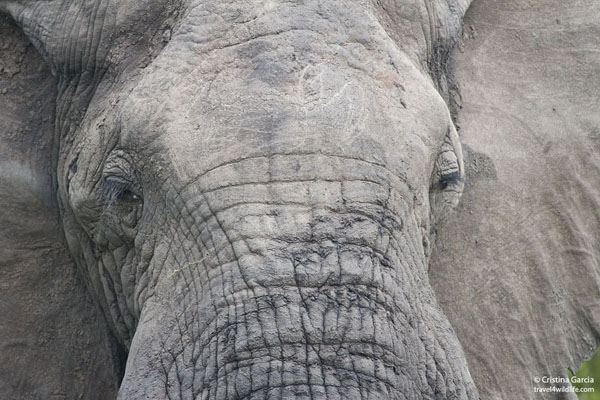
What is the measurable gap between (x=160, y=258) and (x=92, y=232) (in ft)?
0.88

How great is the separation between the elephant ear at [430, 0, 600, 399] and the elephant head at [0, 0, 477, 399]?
0.29 meters

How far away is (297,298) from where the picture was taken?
85.3 inches

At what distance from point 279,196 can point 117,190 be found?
0.40 metres

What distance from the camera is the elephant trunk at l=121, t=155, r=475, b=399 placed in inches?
85.0

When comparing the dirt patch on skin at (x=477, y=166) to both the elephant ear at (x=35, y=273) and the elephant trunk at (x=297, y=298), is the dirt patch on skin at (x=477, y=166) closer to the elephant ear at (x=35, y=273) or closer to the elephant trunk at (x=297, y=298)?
the elephant trunk at (x=297, y=298)

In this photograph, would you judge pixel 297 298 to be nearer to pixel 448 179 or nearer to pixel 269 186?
pixel 269 186

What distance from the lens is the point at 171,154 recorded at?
7.59 feet

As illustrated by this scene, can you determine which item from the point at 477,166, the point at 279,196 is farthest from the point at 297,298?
the point at 477,166

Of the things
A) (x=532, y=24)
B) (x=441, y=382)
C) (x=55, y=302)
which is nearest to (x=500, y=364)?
(x=441, y=382)

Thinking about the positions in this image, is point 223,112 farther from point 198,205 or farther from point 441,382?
point 441,382

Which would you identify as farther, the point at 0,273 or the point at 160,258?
the point at 0,273

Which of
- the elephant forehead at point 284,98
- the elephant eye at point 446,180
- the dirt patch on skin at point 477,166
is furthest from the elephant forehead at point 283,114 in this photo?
the dirt patch on skin at point 477,166

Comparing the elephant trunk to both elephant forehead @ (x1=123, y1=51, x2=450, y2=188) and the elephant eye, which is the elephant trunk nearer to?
elephant forehead @ (x1=123, y1=51, x2=450, y2=188)

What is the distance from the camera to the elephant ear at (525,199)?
9.14 feet
